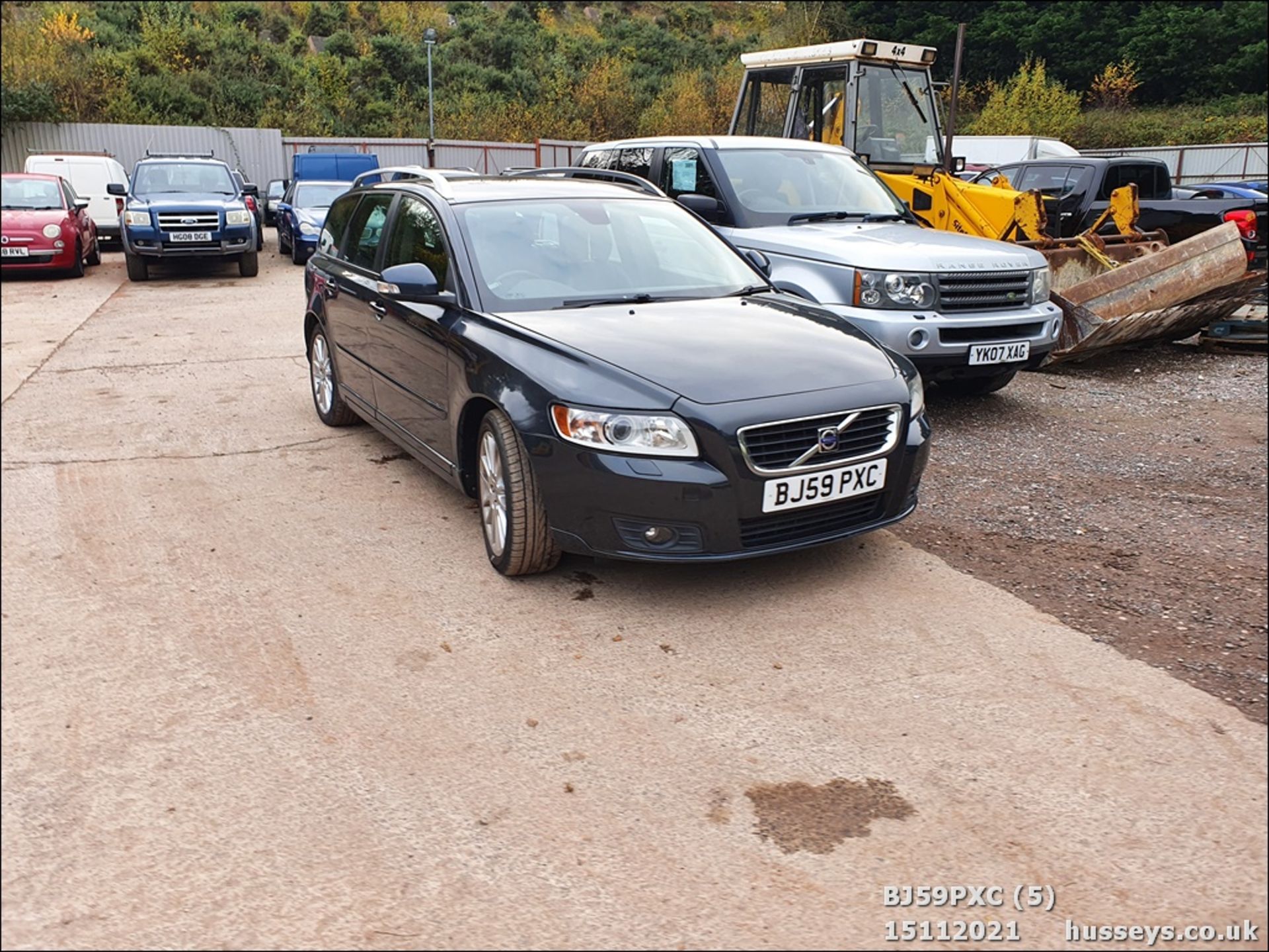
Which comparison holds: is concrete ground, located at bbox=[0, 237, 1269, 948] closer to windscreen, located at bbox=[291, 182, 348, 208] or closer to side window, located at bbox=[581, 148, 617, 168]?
side window, located at bbox=[581, 148, 617, 168]

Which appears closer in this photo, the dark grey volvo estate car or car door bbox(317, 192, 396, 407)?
the dark grey volvo estate car

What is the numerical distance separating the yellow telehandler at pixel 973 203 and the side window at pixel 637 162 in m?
2.52

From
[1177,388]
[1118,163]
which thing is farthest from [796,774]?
[1118,163]

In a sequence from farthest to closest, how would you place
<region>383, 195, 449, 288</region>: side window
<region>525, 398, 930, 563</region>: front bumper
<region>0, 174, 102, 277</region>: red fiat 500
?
1. <region>0, 174, 102, 277</region>: red fiat 500
2. <region>383, 195, 449, 288</region>: side window
3. <region>525, 398, 930, 563</region>: front bumper

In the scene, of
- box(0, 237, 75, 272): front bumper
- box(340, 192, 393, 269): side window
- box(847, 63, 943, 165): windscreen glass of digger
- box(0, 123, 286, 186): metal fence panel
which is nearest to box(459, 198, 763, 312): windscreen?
box(340, 192, 393, 269): side window

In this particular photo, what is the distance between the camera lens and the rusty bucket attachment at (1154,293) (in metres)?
8.38

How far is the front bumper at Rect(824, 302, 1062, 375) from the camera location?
270 inches

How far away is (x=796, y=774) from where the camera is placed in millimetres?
3154

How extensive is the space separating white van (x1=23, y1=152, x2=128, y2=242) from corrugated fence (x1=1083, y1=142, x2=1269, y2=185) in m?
27.1

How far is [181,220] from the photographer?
1575cm

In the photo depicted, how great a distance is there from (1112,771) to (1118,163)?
1211 centimetres

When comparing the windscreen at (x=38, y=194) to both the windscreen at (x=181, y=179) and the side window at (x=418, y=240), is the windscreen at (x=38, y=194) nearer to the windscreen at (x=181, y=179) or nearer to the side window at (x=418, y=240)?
the windscreen at (x=181, y=179)

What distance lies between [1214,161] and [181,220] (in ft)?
99.3

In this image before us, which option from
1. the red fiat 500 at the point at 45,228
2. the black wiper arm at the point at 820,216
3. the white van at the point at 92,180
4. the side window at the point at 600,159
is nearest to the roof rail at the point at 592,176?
the black wiper arm at the point at 820,216
